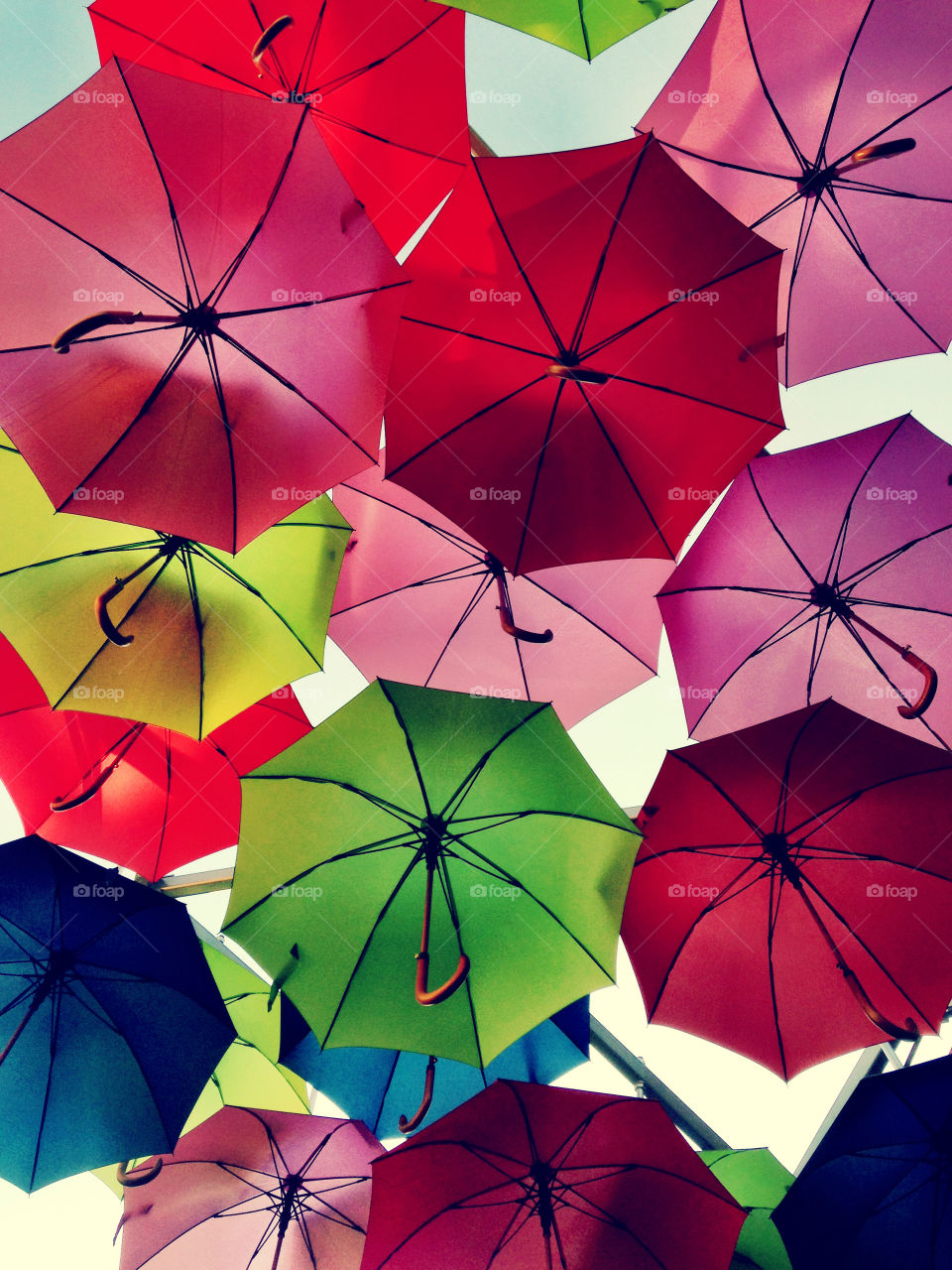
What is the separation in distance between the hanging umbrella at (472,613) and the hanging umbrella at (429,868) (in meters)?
1.12

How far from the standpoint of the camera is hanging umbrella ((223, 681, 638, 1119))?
3340 mm

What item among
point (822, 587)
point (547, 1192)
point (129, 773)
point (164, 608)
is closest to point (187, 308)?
point (164, 608)

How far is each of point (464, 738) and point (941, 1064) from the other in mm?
2652

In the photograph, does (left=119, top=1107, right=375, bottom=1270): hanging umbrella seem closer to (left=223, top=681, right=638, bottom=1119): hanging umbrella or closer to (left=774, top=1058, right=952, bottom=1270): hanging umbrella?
(left=223, top=681, right=638, bottom=1119): hanging umbrella

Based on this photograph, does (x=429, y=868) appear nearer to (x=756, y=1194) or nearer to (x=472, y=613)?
(x=472, y=613)

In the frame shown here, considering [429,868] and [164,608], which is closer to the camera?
[429,868]

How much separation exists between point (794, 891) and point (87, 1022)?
133 inches

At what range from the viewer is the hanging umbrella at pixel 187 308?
296 centimetres

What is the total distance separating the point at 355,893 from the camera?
3.51 m

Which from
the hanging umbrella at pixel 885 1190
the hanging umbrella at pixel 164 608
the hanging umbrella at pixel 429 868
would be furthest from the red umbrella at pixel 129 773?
the hanging umbrella at pixel 885 1190

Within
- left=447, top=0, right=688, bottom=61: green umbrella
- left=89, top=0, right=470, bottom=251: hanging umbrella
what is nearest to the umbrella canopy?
left=89, top=0, right=470, bottom=251: hanging umbrella

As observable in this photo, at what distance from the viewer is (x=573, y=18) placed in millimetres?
3561

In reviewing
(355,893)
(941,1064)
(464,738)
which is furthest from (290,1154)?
(941,1064)

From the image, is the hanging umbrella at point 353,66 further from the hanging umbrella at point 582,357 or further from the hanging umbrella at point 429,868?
the hanging umbrella at point 429,868
